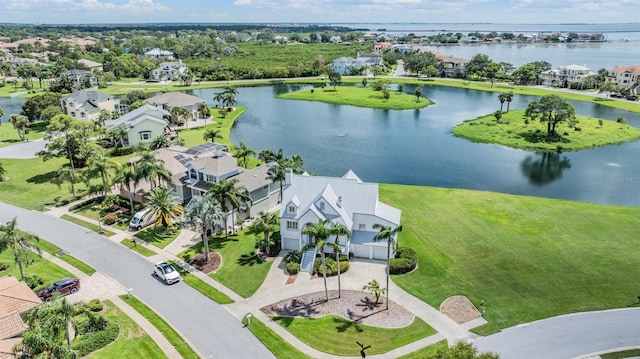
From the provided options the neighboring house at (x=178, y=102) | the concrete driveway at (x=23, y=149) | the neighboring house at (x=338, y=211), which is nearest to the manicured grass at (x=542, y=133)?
the neighboring house at (x=338, y=211)

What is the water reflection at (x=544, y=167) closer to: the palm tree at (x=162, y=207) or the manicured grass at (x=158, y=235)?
the manicured grass at (x=158, y=235)

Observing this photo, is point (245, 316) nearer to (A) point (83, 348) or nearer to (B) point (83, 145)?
(A) point (83, 348)

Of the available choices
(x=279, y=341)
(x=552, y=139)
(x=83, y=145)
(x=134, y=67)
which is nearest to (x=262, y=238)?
(x=279, y=341)

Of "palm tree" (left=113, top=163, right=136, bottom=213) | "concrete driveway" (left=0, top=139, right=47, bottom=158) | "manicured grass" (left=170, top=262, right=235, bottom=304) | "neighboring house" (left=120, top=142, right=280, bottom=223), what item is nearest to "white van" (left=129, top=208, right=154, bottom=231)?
"palm tree" (left=113, top=163, right=136, bottom=213)

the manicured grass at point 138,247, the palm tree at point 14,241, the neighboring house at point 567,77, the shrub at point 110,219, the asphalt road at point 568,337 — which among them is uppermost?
the neighboring house at point 567,77

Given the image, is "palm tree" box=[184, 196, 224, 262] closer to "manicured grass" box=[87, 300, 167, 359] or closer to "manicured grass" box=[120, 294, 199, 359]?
"manicured grass" box=[120, 294, 199, 359]

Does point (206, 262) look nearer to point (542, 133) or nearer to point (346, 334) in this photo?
point (346, 334)
